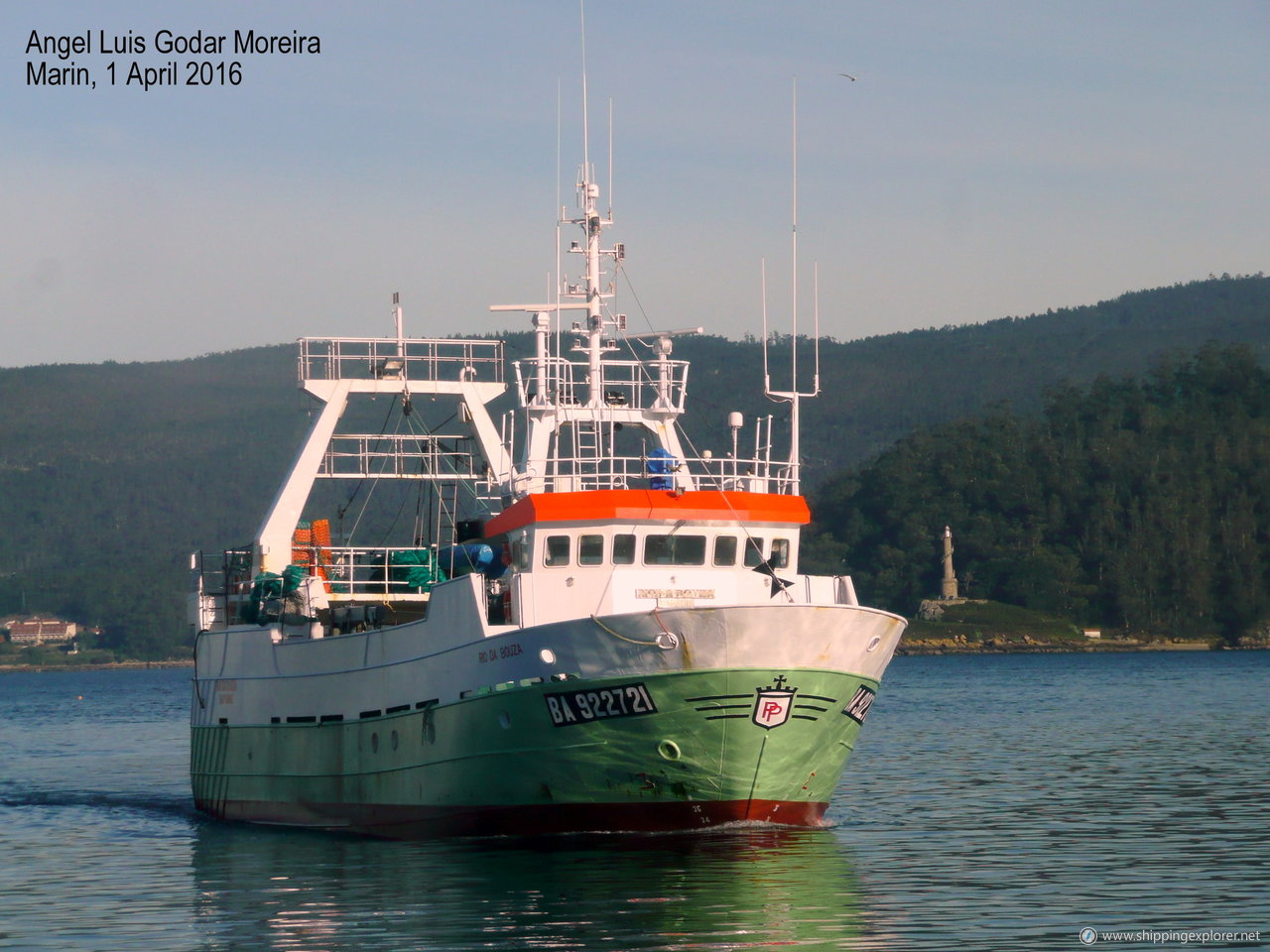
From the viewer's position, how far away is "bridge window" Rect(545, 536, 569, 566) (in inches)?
1103

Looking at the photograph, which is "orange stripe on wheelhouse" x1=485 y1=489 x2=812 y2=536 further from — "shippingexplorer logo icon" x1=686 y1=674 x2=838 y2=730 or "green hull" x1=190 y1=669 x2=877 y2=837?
"shippingexplorer logo icon" x1=686 y1=674 x2=838 y2=730

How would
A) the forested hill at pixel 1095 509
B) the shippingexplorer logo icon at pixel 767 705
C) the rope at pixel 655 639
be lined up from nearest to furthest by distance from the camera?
1. the rope at pixel 655 639
2. the shippingexplorer logo icon at pixel 767 705
3. the forested hill at pixel 1095 509

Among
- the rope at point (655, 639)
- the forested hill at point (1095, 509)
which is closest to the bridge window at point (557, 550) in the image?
the rope at point (655, 639)

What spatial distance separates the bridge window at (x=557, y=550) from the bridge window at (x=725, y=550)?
2.45 m

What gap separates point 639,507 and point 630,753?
4.24 m

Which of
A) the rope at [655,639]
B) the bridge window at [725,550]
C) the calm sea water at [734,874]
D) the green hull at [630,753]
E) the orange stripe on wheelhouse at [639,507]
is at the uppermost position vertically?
the orange stripe on wheelhouse at [639,507]

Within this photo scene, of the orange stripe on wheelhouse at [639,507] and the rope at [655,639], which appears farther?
the orange stripe on wheelhouse at [639,507]

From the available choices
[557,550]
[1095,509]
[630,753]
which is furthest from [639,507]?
[1095,509]

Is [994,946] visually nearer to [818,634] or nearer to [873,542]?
[818,634]

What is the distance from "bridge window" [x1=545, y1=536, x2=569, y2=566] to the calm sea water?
14.4 ft

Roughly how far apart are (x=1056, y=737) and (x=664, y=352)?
2604 centimetres

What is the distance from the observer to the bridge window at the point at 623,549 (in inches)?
1102

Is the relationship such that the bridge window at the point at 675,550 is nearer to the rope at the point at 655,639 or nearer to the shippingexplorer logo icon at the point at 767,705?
the rope at the point at 655,639

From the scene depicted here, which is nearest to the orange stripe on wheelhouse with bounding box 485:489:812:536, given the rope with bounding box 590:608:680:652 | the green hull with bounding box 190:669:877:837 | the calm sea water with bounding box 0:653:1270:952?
the rope with bounding box 590:608:680:652
